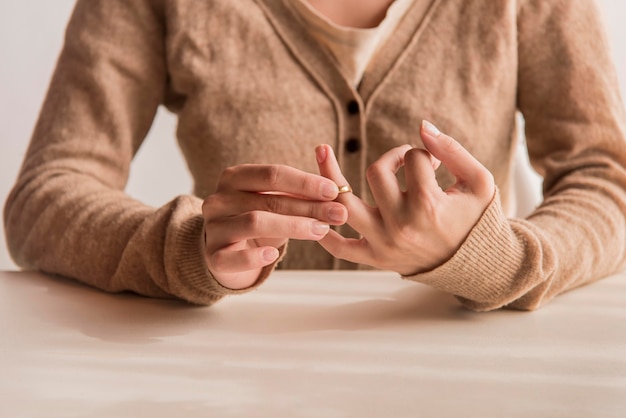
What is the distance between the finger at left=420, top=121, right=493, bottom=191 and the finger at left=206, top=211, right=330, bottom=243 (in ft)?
0.32

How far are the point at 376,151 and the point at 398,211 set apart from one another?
13.7 inches

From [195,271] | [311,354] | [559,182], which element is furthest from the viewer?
[559,182]

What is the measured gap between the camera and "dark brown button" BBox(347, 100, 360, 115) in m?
0.94

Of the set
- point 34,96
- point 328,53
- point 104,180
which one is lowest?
point 34,96

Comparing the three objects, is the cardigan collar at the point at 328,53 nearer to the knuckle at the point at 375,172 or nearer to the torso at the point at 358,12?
the torso at the point at 358,12

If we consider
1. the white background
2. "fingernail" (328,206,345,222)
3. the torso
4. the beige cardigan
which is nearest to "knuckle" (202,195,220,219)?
"fingernail" (328,206,345,222)

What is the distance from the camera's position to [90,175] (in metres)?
0.91

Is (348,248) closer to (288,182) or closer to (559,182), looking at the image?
(288,182)

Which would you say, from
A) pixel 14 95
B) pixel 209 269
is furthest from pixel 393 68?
pixel 14 95

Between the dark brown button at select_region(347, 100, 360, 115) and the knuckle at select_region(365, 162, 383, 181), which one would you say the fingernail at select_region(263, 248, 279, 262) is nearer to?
the knuckle at select_region(365, 162, 383, 181)

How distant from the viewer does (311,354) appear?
0.58m

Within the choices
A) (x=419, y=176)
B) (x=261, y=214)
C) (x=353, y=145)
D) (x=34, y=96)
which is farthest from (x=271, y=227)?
(x=34, y=96)

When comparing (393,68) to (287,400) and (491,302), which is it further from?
(287,400)

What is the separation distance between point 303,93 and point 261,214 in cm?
37
